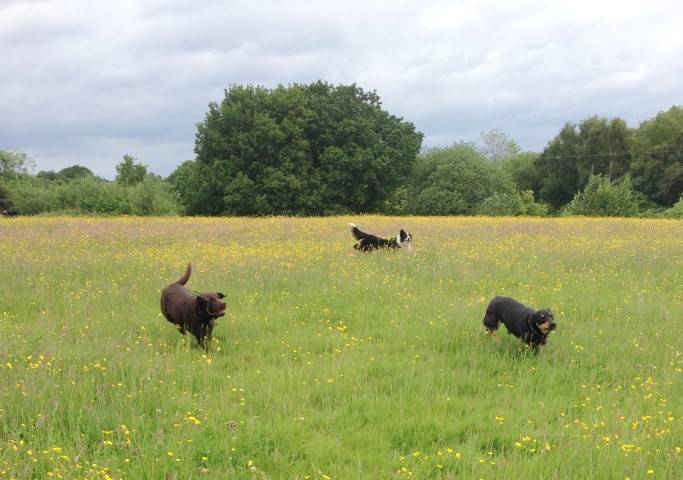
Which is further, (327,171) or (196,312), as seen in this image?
(327,171)

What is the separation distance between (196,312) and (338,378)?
7.26ft

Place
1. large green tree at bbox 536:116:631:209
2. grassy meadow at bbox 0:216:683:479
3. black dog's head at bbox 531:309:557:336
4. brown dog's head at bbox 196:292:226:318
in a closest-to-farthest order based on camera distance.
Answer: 1. grassy meadow at bbox 0:216:683:479
2. black dog's head at bbox 531:309:557:336
3. brown dog's head at bbox 196:292:226:318
4. large green tree at bbox 536:116:631:209

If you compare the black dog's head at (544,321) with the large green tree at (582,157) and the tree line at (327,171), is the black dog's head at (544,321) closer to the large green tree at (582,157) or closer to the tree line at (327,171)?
the tree line at (327,171)

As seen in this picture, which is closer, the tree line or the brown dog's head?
the brown dog's head

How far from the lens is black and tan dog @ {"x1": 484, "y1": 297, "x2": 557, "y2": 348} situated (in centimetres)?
634

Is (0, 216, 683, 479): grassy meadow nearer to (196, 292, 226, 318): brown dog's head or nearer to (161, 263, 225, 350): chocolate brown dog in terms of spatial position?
(161, 263, 225, 350): chocolate brown dog

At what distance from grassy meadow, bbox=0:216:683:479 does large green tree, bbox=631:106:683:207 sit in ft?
176

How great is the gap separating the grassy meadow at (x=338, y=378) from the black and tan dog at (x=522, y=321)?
0.73 feet

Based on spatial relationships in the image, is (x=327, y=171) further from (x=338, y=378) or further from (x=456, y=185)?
(x=338, y=378)

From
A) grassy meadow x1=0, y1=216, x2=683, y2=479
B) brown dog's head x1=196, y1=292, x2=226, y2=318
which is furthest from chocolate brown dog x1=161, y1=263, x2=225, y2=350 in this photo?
grassy meadow x1=0, y1=216, x2=683, y2=479

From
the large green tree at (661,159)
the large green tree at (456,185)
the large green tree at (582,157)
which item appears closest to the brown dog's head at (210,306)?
the large green tree at (456,185)

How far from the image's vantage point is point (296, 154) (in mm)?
48469

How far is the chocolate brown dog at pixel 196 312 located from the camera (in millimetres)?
6690

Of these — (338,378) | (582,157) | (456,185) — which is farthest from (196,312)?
(582,157)
